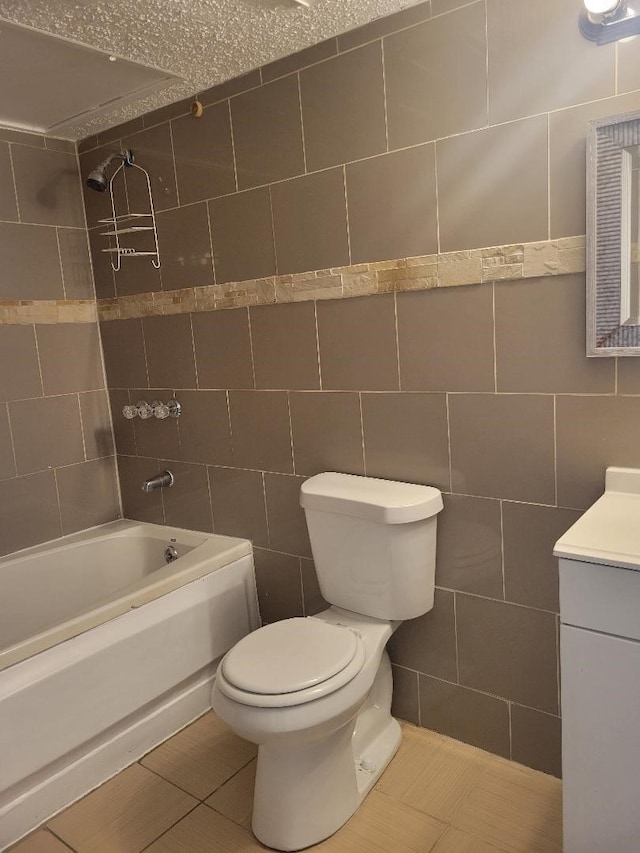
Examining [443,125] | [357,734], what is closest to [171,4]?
[443,125]

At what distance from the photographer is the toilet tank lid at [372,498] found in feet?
5.79

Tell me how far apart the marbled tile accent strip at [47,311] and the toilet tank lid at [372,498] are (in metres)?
1.35

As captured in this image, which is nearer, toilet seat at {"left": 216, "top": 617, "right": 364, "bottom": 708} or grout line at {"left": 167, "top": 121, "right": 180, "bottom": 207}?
toilet seat at {"left": 216, "top": 617, "right": 364, "bottom": 708}

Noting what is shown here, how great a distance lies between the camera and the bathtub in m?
1.74

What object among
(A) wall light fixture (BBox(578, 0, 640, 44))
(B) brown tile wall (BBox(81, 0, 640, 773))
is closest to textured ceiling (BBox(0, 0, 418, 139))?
(B) brown tile wall (BBox(81, 0, 640, 773))

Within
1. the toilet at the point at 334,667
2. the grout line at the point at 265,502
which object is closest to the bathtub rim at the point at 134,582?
the grout line at the point at 265,502

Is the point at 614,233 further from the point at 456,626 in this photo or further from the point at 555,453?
the point at 456,626

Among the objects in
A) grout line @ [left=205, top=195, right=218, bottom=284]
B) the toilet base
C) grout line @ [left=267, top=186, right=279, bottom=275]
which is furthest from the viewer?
grout line @ [left=205, top=195, right=218, bottom=284]

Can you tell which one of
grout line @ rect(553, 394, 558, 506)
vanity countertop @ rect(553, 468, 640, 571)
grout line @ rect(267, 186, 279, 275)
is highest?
grout line @ rect(267, 186, 279, 275)

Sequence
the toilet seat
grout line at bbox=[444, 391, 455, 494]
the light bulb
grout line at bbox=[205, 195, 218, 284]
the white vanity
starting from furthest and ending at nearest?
grout line at bbox=[205, 195, 218, 284], grout line at bbox=[444, 391, 455, 494], the toilet seat, the light bulb, the white vanity

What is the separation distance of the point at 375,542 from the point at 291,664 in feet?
1.37

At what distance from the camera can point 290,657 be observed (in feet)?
5.40

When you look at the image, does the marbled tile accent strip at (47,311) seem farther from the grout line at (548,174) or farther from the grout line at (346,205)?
the grout line at (548,174)

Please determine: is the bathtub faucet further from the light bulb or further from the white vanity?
the light bulb
